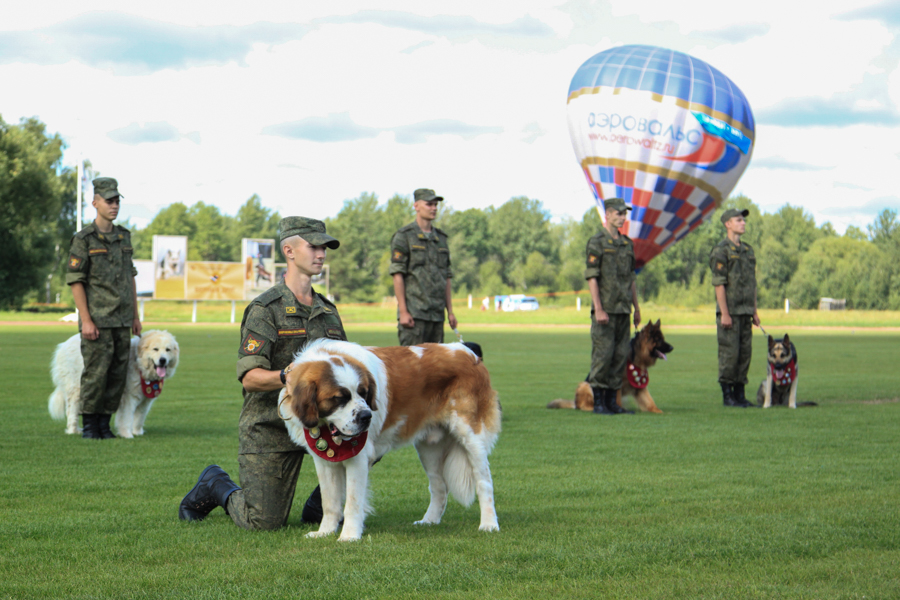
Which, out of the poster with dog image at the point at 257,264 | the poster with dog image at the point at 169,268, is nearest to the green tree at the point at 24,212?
the poster with dog image at the point at 169,268

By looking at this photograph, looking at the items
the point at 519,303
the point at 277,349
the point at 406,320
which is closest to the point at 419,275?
the point at 406,320

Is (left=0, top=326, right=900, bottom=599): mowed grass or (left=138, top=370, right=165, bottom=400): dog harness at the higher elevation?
(left=138, top=370, right=165, bottom=400): dog harness

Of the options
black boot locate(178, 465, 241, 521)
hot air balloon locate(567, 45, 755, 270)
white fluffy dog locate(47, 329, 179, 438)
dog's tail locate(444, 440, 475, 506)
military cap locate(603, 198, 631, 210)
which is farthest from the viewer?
hot air balloon locate(567, 45, 755, 270)

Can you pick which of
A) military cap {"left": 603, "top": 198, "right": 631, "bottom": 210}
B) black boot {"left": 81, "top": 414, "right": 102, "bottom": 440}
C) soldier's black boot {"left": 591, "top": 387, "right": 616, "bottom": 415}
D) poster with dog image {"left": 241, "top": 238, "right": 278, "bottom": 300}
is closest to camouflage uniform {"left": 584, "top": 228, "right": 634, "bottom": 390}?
soldier's black boot {"left": 591, "top": 387, "right": 616, "bottom": 415}

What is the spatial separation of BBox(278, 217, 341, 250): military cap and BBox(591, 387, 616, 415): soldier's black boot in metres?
8.10

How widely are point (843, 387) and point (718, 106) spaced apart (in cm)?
2253

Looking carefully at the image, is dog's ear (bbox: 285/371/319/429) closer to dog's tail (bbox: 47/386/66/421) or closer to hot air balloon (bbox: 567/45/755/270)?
dog's tail (bbox: 47/386/66/421)

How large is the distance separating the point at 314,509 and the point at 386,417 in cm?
108

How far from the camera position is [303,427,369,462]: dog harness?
488 centimetres

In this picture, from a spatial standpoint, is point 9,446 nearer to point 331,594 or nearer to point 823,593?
point 331,594

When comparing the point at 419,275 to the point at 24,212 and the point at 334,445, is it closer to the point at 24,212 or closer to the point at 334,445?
the point at 334,445

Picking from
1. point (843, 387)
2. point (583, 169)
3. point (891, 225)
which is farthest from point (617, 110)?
point (891, 225)

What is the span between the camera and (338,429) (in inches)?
187

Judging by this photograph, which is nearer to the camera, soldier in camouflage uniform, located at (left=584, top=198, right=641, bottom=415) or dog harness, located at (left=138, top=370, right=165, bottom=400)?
dog harness, located at (left=138, top=370, right=165, bottom=400)
